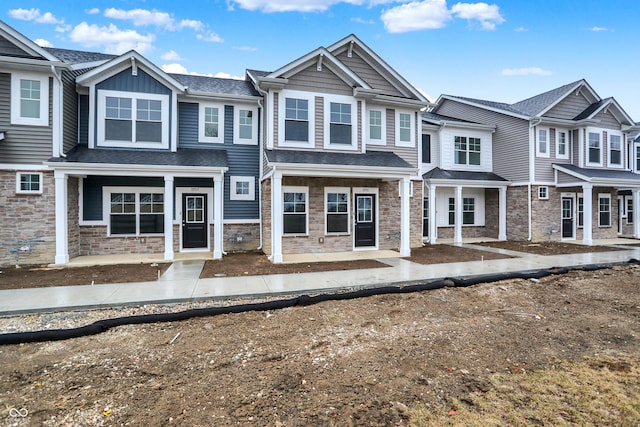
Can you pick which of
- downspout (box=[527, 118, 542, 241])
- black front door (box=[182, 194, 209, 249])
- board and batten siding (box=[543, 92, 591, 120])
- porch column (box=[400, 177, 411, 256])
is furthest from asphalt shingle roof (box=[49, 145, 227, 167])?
board and batten siding (box=[543, 92, 591, 120])

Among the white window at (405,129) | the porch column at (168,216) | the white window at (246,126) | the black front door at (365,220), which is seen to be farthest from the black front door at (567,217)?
the porch column at (168,216)

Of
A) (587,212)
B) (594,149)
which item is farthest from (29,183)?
(594,149)

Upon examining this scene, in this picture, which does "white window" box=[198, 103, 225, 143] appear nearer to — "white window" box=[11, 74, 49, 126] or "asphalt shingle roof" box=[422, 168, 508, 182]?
"white window" box=[11, 74, 49, 126]

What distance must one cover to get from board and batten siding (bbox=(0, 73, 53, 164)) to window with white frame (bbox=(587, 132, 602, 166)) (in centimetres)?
2194

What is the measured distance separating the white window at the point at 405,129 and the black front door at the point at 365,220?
101 inches

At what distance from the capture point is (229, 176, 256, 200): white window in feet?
38.0

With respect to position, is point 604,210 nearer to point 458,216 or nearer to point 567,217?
point 567,217

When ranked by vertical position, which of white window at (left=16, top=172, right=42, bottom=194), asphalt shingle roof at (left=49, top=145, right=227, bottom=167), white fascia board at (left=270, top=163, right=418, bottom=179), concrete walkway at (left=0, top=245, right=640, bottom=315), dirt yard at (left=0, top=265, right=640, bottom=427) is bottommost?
dirt yard at (left=0, top=265, right=640, bottom=427)

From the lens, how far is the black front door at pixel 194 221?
1134 cm

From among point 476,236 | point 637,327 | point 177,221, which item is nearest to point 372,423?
point 637,327

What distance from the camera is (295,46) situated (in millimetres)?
15500

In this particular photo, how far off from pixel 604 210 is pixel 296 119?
55.4ft

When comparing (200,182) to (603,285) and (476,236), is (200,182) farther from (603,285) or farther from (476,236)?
(476,236)

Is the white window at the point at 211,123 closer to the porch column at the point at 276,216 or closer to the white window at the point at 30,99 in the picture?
the porch column at the point at 276,216
